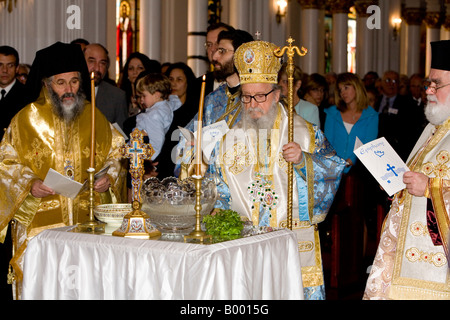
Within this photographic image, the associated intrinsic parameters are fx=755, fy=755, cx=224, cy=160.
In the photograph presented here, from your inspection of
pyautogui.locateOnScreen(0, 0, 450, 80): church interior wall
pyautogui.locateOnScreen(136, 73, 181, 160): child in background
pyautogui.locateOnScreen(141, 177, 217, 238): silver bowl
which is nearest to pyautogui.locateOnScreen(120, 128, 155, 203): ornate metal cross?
pyautogui.locateOnScreen(141, 177, 217, 238): silver bowl

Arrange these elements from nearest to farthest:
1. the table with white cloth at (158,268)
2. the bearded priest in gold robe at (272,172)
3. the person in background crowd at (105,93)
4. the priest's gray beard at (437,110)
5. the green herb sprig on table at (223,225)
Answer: the table with white cloth at (158,268), the green herb sprig on table at (223,225), the priest's gray beard at (437,110), the bearded priest in gold robe at (272,172), the person in background crowd at (105,93)

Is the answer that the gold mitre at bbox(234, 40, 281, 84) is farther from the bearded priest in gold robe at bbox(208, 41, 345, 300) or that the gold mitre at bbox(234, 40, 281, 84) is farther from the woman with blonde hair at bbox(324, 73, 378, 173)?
the woman with blonde hair at bbox(324, 73, 378, 173)

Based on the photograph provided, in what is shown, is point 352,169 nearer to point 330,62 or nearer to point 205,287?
point 205,287

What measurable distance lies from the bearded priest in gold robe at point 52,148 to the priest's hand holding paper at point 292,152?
1.29 meters

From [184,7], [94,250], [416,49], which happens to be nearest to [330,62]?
[416,49]

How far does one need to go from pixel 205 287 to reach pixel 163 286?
0.71 feet

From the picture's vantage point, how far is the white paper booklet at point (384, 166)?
154 inches

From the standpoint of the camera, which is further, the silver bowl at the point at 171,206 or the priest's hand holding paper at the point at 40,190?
the priest's hand holding paper at the point at 40,190

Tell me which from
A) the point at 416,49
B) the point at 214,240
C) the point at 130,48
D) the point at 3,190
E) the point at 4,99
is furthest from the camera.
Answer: the point at 416,49

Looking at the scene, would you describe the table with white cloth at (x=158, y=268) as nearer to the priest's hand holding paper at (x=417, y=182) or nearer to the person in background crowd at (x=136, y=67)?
the priest's hand holding paper at (x=417, y=182)

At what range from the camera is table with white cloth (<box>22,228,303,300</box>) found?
3.18 meters

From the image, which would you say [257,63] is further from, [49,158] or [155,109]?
[155,109]

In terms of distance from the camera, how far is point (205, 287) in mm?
3145

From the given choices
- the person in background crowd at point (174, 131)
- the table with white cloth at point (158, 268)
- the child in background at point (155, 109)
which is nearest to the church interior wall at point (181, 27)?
the child in background at point (155, 109)
